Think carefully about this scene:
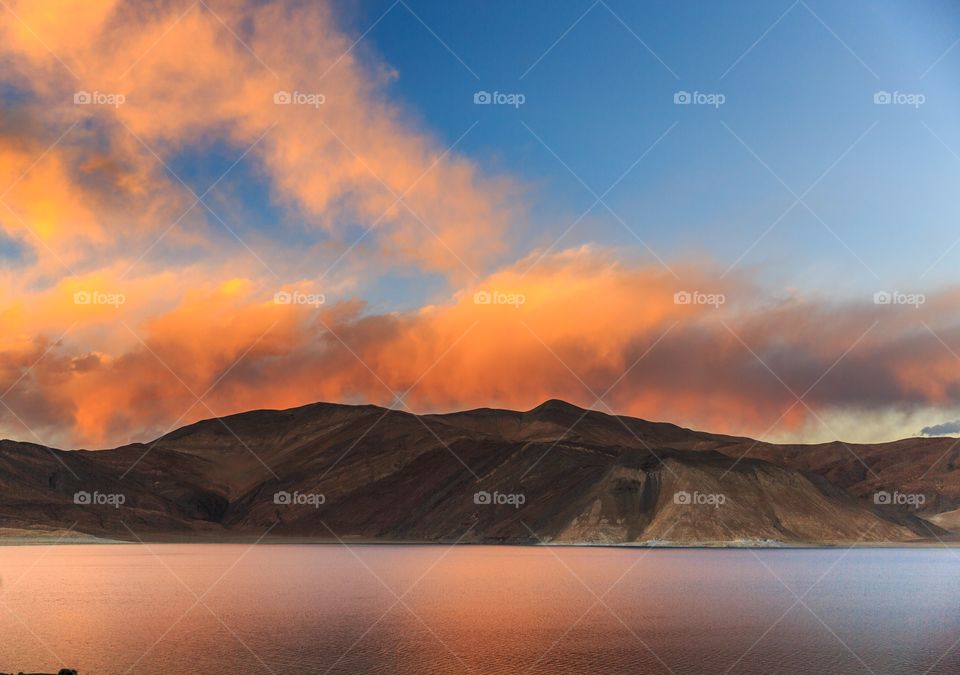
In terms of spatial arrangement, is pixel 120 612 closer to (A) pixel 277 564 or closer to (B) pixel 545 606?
(B) pixel 545 606

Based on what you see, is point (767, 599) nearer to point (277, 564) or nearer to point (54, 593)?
point (54, 593)

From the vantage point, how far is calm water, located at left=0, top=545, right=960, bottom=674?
45.0 meters

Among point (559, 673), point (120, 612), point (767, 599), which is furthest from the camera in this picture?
point (767, 599)

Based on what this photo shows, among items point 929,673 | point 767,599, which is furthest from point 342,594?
point 929,673

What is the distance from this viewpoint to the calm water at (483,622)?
1770 inches

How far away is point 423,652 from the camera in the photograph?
47.2 meters

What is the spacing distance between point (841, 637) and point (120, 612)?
5041 centimetres

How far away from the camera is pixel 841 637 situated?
53781 millimetres

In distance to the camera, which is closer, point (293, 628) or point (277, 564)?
point (293, 628)

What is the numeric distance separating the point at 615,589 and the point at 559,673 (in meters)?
47.4

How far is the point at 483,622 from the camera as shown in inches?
2371

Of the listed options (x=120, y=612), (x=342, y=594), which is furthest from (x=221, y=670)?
(x=342, y=594)

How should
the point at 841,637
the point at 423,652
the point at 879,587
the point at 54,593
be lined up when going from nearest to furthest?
the point at 423,652, the point at 841,637, the point at 54,593, the point at 879,587

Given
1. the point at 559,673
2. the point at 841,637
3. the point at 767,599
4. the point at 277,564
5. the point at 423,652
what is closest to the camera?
the point at 559,673
